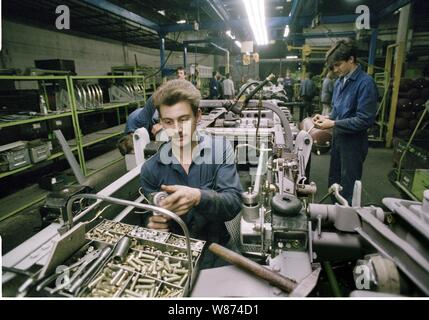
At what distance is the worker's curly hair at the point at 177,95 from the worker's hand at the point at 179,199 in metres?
0.49

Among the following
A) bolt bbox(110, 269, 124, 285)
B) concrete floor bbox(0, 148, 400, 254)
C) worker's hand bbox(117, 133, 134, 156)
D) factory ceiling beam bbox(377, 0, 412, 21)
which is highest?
factory ceiling beam bbox(377, 0, 412, 21)

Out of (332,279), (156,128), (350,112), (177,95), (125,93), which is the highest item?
(125,93)

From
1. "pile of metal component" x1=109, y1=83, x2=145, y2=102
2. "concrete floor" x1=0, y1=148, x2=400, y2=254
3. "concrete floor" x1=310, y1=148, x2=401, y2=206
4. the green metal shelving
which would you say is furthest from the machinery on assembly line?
"pile of metal component" x1=109, y1=83, x2=145, y2=102

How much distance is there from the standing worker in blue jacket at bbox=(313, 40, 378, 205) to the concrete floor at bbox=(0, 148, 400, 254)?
1.12 m

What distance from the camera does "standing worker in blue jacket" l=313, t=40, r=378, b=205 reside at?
248 cm

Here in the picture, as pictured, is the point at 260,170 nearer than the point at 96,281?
No

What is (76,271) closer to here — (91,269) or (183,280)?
(91,269)

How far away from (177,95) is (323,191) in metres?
3.31

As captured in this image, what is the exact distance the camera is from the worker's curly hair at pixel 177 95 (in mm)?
1378

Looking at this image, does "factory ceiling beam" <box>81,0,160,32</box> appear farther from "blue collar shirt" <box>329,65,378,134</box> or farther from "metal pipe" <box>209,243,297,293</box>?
"metal pipe" <box>209,243,297,293</box>

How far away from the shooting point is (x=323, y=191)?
396 centimetres

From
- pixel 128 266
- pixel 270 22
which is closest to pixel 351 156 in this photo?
pixel 128 266

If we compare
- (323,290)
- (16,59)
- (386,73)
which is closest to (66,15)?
(16,59)

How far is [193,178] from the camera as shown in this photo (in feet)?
4.94
